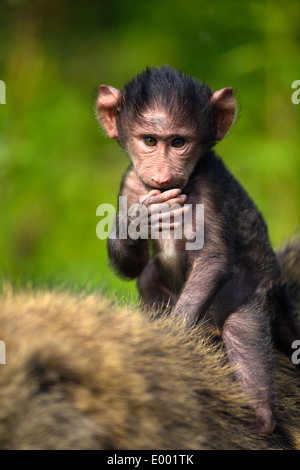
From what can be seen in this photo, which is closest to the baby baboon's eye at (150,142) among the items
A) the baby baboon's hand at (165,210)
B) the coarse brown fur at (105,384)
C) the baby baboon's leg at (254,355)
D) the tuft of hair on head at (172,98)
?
the tuft of hair on head at (172,98)

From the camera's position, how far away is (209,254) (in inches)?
128

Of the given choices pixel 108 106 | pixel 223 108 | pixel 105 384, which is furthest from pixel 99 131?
pixel 105 384

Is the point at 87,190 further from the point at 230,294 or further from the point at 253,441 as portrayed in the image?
the point at 253,441

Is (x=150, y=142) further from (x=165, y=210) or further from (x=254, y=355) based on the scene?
(x=254, y=355)

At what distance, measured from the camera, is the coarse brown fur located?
2.16m

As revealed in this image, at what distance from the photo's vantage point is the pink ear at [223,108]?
3.67 metres

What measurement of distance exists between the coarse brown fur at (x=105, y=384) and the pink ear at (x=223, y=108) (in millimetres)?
1290

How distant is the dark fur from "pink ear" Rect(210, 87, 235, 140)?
50 millimetres

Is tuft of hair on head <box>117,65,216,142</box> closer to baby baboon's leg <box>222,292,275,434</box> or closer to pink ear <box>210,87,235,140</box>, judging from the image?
pink ear <box>210,87,235,140</box>

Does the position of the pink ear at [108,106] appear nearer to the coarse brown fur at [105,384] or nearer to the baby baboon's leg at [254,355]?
the baby baboon's leg at [254,355]

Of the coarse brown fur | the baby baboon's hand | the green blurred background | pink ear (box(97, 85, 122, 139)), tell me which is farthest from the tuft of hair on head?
the green blurred background

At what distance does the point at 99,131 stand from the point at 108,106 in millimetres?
2997

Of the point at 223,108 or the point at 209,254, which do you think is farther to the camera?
the point at 223,108
